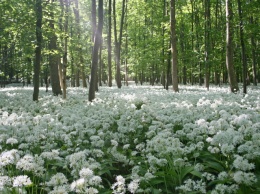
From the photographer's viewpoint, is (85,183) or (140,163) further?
(140,163)

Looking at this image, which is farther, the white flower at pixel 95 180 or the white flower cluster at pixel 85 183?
the white flower at pixel 95 180

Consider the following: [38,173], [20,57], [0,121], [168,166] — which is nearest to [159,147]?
[168,166]

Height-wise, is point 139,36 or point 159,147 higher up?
point 139,36

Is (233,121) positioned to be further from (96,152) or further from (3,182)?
(3,182)

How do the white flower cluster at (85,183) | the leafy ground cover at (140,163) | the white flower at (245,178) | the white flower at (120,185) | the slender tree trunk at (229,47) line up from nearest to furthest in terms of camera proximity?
1. the white flower cluster at (85,183)
2. the white flower at (120,185)
3. the white flower at (245,178)
4. the leafy ground cover at (140,163)
5. the slender tree trunk at (229,47)

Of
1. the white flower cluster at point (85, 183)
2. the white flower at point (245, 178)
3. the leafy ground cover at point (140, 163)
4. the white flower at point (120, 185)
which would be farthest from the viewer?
the leafy ground cover at point (140, 163)

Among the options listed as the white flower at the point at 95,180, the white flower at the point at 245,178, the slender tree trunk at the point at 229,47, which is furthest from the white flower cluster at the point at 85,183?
the slender tree trunk at the point at 229,47

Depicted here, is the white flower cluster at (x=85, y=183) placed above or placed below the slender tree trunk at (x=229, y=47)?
below

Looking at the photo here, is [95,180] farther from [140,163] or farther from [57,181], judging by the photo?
[140,163]

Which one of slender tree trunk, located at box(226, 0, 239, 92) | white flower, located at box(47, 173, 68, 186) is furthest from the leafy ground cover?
slender tree trunk, located at box(226, 0, 239, 92)

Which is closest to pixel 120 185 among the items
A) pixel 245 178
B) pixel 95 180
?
pixel 95 180

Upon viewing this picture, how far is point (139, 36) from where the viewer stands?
158 feet

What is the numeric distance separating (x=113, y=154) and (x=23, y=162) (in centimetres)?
235

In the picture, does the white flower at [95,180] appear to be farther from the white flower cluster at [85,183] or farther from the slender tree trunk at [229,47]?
the slender tree trunk at [229,47]
